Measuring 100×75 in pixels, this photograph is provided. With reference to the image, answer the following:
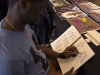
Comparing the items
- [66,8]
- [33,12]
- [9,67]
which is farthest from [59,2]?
[9,67]

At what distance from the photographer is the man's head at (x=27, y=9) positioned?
56cm

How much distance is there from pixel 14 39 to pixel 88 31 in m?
0.57

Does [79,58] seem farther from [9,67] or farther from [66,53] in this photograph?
[9,67]

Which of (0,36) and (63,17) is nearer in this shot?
(0,36)

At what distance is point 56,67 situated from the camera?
97cm

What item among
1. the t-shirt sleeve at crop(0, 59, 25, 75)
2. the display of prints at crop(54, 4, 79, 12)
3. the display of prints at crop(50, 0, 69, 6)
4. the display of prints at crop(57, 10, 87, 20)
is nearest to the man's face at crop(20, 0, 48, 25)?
the t-shirt sleeve at crop(0, 59, 25, 75)

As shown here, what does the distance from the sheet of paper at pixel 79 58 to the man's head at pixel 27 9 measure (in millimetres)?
347

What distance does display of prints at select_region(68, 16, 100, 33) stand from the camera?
1053mm

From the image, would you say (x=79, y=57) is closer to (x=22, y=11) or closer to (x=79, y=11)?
(x=22, y=11)

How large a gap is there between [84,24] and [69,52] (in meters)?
0.33

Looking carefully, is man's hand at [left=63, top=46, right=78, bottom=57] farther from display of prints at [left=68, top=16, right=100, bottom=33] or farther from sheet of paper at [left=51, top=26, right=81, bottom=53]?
display of prints at [left=68, top=16, right=100, bottom=33]

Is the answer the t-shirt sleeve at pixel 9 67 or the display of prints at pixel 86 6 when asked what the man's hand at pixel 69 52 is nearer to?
the t-shirt sleeve at pixel 9 67

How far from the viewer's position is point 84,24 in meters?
1.11

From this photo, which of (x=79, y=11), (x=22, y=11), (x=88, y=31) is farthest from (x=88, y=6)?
(x=22, y=11)
